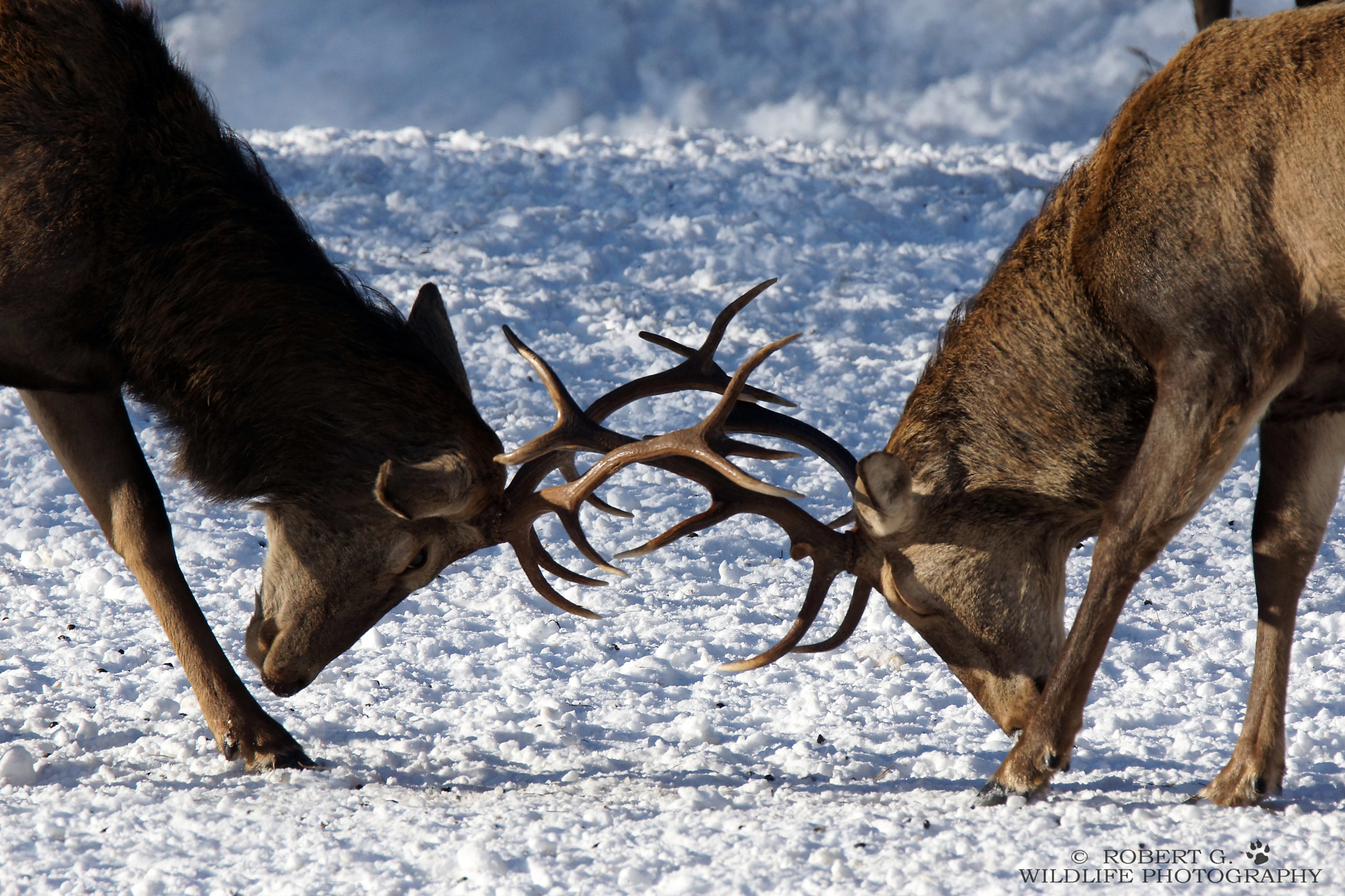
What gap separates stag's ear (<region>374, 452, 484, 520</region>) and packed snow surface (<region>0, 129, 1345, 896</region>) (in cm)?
95

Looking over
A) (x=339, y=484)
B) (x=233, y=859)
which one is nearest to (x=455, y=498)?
(x=339, y=484)

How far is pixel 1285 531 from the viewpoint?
13.3 feet

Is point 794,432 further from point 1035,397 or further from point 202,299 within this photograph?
point 202,299

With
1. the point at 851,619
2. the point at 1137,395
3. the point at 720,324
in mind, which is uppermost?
the point at 720,324

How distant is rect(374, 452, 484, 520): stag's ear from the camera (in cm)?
402

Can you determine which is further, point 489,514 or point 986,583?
point 489,514

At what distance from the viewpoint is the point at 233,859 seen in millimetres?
3416

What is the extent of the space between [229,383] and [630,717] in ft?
6.55

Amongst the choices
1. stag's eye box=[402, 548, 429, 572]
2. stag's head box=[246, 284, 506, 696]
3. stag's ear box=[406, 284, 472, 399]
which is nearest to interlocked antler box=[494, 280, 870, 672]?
stag's head box=[246, 284, 506, 696]

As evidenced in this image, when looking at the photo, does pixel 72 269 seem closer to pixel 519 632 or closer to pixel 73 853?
pixel 73 853

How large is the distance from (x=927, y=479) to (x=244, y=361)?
249 cm

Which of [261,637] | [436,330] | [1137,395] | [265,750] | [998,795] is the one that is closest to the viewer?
[998,795]

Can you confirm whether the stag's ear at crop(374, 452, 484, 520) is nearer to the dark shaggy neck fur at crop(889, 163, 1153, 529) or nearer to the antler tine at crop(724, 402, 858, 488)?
the antler tine at crop(724, 402, 858, 488)

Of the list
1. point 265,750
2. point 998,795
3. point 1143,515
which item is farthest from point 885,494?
point 265,750
